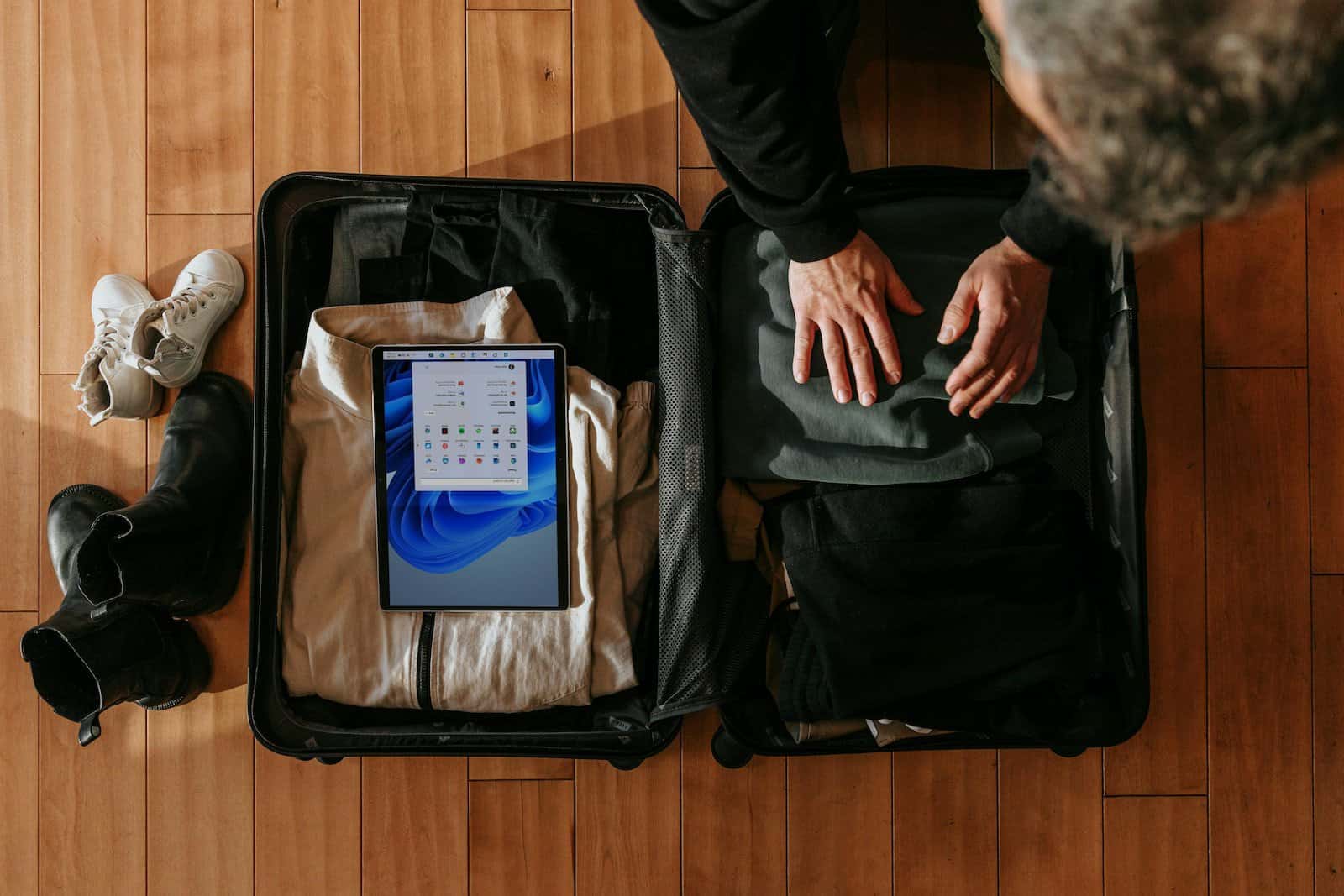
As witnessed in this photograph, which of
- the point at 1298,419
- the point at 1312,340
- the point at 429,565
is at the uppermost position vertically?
the point at 1312,340

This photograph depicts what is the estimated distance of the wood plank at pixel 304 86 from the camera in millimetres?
1114

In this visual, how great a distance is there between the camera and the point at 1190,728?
3.66ft

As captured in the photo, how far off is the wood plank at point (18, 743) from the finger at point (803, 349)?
1.05 metres

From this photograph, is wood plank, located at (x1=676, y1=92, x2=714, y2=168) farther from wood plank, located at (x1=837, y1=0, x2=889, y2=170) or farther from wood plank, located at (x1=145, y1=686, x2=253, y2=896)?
wood plank, located at (x1=145, y1=686, x2=253, y2=896)

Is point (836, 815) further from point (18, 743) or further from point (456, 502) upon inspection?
point (18, 743)

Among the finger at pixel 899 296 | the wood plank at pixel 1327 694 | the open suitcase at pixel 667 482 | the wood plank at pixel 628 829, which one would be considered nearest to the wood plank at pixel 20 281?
the open suitcase at pixel 667 482

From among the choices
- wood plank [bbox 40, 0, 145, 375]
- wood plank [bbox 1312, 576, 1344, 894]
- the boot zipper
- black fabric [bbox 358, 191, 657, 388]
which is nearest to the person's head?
black fabric [bbox 358, 191, 657, 388]

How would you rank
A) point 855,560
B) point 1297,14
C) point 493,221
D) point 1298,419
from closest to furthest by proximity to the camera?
point 1297,14
point 855,560
point 493,221
point 1298,419

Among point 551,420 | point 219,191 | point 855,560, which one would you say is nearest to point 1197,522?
point 855,560

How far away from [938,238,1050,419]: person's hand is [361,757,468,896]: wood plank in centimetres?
80

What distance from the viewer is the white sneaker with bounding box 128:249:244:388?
1041 millimetres

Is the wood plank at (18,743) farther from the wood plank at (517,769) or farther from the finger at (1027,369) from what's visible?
the finger at (1027,369)

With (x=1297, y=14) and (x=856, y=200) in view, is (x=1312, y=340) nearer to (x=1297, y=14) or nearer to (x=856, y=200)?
(x=856, y=200)

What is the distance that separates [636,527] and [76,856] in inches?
34.9
